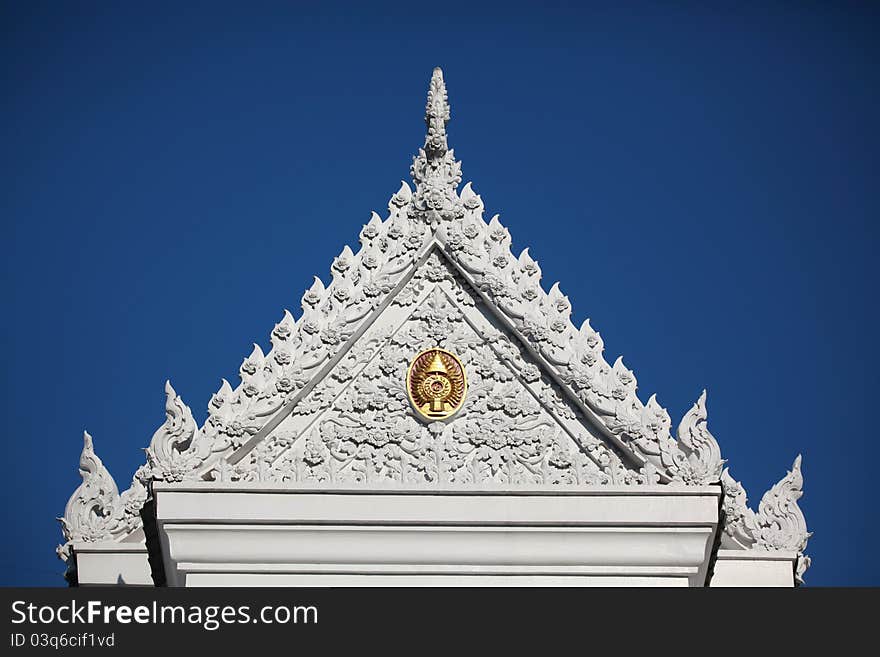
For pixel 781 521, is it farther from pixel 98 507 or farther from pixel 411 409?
pixel 98 507

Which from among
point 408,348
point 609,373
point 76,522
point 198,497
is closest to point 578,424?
point 609,373

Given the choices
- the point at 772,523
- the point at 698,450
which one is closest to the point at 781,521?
the point at 772,523

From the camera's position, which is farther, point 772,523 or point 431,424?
point 772,523

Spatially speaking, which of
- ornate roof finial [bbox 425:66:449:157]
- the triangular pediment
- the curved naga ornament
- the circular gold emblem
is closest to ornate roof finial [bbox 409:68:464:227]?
ornate roof finial [bbox 425:66:449:157]

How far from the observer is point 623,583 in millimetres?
17422

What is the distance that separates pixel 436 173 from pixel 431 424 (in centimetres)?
246

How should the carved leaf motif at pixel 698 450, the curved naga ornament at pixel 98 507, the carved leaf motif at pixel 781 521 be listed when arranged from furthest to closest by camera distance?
the carved leaf motif at pixel 781 521
the curved naga ornament at pixel 98 507
the carved leaf motif at pixel 698 450

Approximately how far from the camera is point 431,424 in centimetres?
1783

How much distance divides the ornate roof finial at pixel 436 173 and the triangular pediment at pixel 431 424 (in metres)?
0.74

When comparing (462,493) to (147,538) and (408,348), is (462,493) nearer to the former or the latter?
(408,348)

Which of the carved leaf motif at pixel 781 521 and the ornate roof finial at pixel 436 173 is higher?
the ornate roof finial at pixel 436 173

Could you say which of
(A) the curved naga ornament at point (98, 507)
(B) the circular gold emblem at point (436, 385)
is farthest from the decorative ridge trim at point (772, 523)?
(A) the curved naga ornament at point (98, 507)

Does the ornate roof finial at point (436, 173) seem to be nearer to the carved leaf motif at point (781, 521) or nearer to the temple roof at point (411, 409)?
the temple roof at point (411, 409)

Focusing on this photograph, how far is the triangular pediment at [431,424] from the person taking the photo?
693 inches
